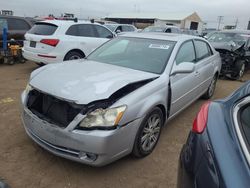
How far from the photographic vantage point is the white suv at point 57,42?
689cm

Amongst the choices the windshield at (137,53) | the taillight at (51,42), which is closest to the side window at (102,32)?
the taillight at (51,42)

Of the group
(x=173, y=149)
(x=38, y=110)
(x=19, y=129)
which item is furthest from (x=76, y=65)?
(x=173, y=149)

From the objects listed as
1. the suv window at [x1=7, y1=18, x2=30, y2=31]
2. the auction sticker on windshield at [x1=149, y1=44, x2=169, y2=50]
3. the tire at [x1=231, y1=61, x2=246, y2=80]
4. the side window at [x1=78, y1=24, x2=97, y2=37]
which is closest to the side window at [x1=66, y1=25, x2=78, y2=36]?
the side window at [x1=78, y1=24, x2=97, y2=37]

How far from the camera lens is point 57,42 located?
6883mm

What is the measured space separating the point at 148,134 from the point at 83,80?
1072 mm

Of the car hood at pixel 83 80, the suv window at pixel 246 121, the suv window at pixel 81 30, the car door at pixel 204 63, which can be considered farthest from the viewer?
the suv window at pixel 81 30

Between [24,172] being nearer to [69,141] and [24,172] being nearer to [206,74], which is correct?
[69,141]

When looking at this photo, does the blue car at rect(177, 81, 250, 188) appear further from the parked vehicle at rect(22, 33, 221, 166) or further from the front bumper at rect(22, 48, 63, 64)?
the front bumper at rect(22, 48, 63, 64)

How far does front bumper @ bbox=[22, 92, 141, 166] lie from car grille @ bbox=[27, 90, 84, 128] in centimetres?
10

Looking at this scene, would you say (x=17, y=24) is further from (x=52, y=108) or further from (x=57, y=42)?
(x=52, y=108)

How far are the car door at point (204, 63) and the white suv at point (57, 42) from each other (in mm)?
3844

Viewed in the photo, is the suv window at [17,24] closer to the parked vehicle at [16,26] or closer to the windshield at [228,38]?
the parked vehicle at [16,26]

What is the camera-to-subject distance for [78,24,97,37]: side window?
774 centimetres

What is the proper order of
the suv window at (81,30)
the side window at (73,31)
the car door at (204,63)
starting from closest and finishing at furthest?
the car door at (204,63) → the side window at (73,31) → the suv window at (81,30)
